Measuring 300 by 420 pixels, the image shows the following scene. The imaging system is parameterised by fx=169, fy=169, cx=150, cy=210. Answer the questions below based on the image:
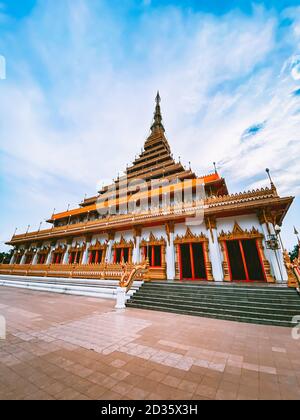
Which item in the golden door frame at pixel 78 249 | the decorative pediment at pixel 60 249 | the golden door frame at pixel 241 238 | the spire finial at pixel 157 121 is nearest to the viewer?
the golden door frame at pixel 241 238

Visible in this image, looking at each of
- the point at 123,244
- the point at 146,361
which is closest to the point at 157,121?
the point at 123,244

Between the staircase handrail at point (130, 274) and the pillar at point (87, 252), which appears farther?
the pillar at point (87, 252)

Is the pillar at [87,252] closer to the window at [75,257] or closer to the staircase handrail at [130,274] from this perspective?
the window at [75,257]

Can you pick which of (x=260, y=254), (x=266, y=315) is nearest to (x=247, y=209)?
(x=260, y=254)

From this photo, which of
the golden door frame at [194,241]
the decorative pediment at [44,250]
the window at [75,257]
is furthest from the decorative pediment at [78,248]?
the golden door frame at [194,241]

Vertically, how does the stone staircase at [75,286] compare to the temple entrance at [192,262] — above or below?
→ below

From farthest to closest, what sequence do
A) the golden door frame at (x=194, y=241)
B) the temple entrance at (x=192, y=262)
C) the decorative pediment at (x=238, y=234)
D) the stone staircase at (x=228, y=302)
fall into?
the temple entrance at (x=192, y=262), the golden door frame at (x=194, y=241), the decorative pediment at (x=238, y=234), the stone staircase at (x=228, y=302)

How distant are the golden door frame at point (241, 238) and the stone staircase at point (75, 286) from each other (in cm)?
468

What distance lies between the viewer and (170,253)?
10.7 meters

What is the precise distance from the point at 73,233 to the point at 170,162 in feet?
41.4

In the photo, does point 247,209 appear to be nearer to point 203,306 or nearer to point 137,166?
point 203,306

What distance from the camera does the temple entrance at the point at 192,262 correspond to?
975 cm

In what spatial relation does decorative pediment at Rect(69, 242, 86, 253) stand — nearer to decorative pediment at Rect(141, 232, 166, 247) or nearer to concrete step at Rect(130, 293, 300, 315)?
decorative pediment at Rect(141, 232, 166, 247)

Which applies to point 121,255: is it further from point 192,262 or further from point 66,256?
point 66,256
